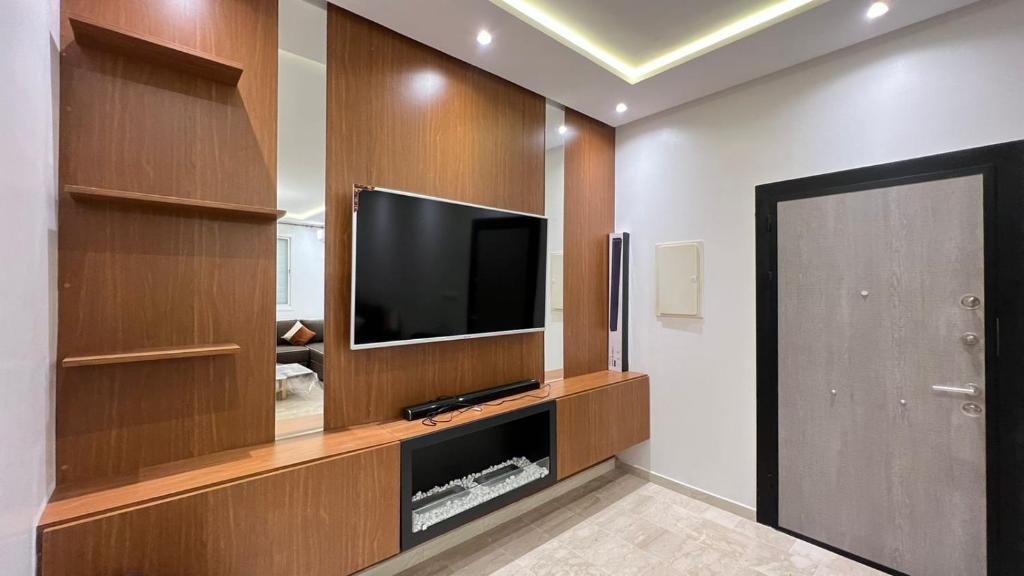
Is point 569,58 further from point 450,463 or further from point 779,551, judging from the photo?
point 779,551

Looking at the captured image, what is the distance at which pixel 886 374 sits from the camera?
219cm

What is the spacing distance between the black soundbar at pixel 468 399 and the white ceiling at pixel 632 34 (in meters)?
2.05

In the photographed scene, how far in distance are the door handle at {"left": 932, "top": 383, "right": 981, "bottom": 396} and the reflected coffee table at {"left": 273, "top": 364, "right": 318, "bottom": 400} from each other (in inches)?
125

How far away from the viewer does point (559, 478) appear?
8.39ft

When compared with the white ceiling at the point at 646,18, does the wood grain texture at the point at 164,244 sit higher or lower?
lower

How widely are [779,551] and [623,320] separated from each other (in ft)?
5.74

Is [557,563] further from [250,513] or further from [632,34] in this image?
[632,34]

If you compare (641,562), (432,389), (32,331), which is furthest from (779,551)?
(32,331)

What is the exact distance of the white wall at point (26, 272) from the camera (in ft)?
3.19

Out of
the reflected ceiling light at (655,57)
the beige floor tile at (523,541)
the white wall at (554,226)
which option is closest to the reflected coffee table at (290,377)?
the beige floor tile at (523,541)

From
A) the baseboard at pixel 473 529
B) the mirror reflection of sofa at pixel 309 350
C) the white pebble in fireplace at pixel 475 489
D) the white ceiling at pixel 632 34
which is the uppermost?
the white ceiling at pixel 632 34

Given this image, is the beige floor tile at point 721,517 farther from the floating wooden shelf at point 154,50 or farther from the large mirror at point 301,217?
the floating wooden shelf at point 154,50

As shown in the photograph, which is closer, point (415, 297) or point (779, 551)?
point (415, 297)

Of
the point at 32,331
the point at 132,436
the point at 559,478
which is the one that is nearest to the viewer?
the point at 32,331
